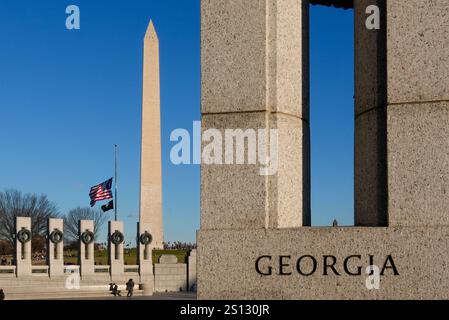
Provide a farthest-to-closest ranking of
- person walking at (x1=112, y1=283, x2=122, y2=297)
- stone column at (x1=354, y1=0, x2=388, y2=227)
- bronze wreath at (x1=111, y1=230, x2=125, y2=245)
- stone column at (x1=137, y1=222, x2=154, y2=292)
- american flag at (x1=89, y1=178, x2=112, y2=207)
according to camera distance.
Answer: stone column at (x1=137, y1=222, x2=154, y2=292) < bronze wreath at (x1=111, y1=230, x2=125, y2=245) < american flag at (x1=89, y1=178, x2=112, y2=207) < person walking at (x1=112, y1=283, x2=122, y2=297) < stone column at (x1=354, y1=0, x2=388, y2=227)

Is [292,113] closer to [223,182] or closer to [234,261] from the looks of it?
[223,182]

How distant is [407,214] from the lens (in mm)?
7477

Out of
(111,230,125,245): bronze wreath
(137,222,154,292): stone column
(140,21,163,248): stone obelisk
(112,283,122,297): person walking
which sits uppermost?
(140,21,163,248): stone obelisk

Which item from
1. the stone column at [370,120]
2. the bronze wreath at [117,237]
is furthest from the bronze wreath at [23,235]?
the stone column at [370,120]

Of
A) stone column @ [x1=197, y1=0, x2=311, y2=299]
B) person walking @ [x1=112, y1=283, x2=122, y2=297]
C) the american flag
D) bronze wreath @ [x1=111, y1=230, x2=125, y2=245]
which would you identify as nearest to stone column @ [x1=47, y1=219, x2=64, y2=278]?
the american flag

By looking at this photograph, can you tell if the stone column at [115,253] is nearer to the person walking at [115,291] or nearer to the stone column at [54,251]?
the person walking at [115,291]

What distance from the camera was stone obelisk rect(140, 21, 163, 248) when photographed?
58.2 metres

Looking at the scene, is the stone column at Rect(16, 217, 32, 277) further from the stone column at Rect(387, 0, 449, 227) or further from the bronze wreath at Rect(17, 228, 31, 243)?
the stone column at Rect(387, 0, 449, 227)

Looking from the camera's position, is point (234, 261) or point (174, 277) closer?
point (234, 261)

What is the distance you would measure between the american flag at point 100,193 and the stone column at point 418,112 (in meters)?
42.3

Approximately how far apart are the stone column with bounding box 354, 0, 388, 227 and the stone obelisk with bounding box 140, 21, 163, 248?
50032 millimetres

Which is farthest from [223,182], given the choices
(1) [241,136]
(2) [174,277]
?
(2) [174,277]

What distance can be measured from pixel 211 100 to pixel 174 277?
46.3 meters
